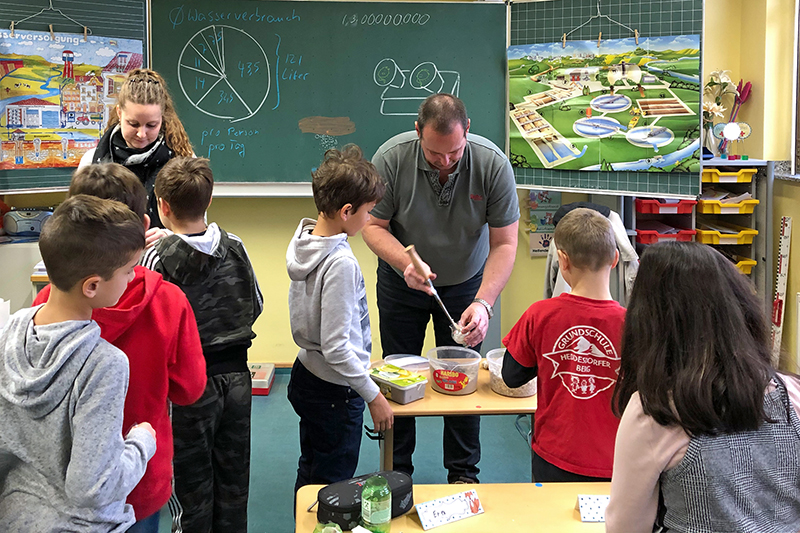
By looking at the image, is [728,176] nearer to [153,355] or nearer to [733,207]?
[733,207]

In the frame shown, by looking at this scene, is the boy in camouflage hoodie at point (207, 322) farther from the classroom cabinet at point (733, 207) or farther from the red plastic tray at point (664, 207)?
the classroom cabinet at point (733, 207)

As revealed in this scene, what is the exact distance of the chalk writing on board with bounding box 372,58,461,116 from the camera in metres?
3.84

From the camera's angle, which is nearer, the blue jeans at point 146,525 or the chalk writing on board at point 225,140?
the blue jeans at point 146,525

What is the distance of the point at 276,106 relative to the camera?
387 centimetres

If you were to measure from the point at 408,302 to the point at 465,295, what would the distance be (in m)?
0.24

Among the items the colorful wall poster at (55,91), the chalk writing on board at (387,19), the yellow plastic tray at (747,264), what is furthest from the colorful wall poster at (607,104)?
the colorful wall poster at (55,91)

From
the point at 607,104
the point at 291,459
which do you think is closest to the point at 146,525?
the point at 291,459

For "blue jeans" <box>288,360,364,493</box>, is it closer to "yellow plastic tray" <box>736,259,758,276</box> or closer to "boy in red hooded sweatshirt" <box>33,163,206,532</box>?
"boy in red hooded sweatshirt" <box>33,163,206,532</box>

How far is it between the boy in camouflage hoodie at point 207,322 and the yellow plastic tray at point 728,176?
111 inches

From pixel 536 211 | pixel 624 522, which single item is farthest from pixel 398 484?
pixel 536 211

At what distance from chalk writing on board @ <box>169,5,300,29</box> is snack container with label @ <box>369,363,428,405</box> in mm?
2484

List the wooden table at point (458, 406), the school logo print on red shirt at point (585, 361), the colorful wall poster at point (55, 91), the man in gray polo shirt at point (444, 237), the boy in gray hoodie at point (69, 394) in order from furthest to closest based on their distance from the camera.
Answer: the colorful wall poster at point (55, 91), the man in gray polo shirt at point (444, 237), the wooden table at point (458, 406), the school logo print on red shirt at point (585, 361), the boy in gray hoodie at point (69, 394)

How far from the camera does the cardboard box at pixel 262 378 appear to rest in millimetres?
3982

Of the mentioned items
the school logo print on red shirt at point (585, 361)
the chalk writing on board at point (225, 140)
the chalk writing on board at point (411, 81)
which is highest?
the chalk writing on board at point (411, 81)
